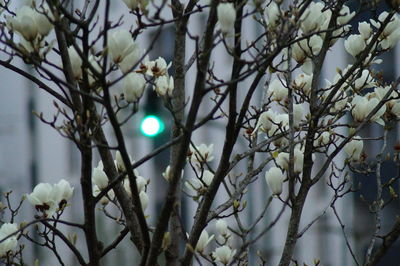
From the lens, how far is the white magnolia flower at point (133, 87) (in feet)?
7.38

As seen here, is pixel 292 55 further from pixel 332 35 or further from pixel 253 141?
pixel 253 141

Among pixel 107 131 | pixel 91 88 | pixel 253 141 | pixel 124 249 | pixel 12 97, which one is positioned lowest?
pixel 91 88

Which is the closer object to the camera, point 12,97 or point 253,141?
point 253,141

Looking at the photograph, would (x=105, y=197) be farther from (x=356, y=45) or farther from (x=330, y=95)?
(x=356, y=45)

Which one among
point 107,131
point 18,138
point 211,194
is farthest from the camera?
point 18,138

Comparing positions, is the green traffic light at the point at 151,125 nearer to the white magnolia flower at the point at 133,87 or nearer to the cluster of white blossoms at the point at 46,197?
the cluster of white blossoms at the point at 46,197

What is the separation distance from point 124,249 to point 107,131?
11766 mm

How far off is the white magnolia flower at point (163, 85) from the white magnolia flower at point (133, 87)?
1.30ft

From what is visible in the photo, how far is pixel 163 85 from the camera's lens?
275 centimetres

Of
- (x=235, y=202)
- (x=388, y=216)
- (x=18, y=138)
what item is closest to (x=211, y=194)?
(x=235, y=202)

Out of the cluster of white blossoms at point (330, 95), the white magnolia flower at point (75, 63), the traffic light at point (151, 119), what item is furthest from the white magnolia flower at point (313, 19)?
the traffic light at point (151, 119)

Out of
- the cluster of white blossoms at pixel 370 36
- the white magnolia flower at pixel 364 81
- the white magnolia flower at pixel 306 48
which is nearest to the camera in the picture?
the white magnolia flower at pixel 306 48

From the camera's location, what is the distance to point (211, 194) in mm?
2420

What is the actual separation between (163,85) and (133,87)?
50 centimetres
